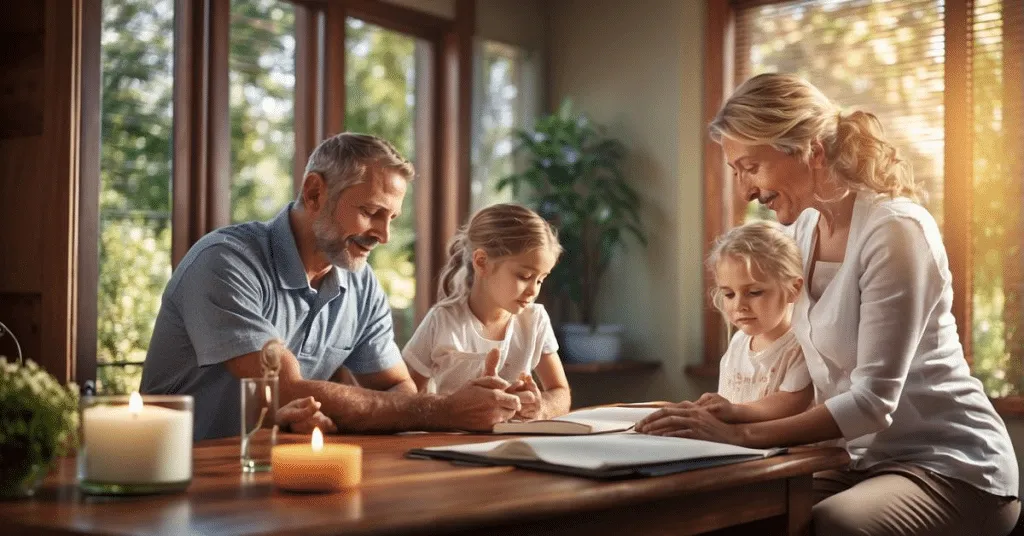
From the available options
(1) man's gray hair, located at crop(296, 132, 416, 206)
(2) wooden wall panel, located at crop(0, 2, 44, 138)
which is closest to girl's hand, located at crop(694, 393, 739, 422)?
(1) man's gray hair, located at crop(296, 132, 416, 206)

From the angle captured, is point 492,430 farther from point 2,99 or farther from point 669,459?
point 2,99

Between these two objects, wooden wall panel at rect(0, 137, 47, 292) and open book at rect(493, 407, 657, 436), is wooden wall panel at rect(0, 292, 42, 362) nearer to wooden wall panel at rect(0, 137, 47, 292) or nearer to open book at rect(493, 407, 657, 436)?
wooden wall panel at rect(0, 137, 47, 292)

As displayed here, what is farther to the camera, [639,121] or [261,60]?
[639,121]

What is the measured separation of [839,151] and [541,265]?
0.83m

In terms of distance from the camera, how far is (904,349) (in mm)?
1859

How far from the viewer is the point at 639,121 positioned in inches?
189

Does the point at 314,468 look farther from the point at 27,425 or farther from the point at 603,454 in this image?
the point at 603,454

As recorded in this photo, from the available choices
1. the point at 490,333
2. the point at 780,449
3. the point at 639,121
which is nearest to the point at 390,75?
the point at 639,121

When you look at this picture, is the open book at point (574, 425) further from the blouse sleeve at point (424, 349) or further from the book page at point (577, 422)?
the blouse sleeve at point (424, 349)

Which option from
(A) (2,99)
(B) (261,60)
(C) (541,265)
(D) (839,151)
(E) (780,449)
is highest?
(B) (261,60)

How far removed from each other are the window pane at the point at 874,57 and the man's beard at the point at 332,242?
2.44 meters

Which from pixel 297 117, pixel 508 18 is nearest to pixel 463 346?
pixel 297 117

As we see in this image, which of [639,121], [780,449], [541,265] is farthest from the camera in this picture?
[639,121]

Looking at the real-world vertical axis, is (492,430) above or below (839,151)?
below
